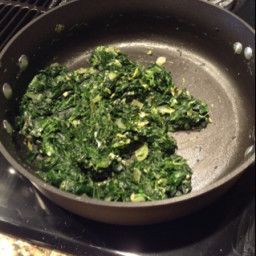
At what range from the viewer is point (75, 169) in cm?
116

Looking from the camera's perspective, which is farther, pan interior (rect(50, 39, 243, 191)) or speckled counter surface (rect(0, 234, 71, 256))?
pan interior (rect(50, 39, 243, 191))

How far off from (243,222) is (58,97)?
73 centimetres

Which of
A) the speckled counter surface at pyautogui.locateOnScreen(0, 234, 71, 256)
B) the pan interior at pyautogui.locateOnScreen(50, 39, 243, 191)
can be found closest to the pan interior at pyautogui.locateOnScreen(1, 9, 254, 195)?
the pan interior at pyautogui.locateOnScreen(50, 39, 243, 191)

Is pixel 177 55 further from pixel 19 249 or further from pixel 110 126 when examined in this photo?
pixel 19 249

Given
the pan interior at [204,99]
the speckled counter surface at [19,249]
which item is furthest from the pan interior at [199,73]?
the speckled counter surface at [19,249]

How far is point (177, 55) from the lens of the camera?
5.20 ft

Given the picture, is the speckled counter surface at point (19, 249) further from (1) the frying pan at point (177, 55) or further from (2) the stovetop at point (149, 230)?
(1) the frying pan at point (177, 55)

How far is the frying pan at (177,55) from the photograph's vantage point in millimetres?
1240

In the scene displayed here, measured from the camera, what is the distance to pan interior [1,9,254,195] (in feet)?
4.13

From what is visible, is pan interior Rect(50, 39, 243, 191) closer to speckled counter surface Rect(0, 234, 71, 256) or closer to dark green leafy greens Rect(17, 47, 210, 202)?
dark green leafy greens Rect(17, 47, 210, 202)

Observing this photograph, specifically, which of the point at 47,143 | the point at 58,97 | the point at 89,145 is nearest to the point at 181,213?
the point at 89,145

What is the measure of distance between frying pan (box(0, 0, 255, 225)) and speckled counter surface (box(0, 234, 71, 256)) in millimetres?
190

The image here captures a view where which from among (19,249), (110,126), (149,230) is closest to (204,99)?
(110,126)

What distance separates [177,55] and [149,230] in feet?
2.45
